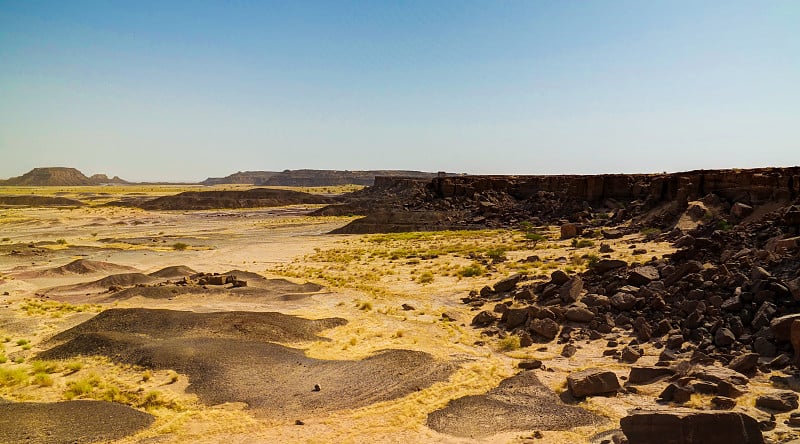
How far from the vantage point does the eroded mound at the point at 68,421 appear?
33.3 feet

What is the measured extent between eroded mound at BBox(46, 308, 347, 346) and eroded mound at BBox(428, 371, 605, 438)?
23.7 feet

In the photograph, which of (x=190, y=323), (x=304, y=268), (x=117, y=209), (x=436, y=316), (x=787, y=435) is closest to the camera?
(x=787, y=435)

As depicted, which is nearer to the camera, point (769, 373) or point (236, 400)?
point (769, 373)

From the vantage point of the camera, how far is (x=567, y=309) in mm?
16484

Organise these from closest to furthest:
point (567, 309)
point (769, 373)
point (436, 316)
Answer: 1. point (769, 373)
2. point (567, 309)
3. point (436, 316)

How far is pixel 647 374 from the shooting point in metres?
11.3

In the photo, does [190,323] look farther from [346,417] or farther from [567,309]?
[567,309]

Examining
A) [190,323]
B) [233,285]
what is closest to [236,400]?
[190,323]

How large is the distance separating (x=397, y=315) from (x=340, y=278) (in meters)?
9.27

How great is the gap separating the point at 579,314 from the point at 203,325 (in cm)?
1284

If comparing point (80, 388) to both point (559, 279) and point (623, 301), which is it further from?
point (559, 279)

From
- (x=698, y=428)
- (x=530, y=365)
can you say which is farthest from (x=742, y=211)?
(x=698, y=428)

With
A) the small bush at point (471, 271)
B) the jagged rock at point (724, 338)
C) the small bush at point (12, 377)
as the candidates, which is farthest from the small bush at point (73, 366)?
the small bush at point (471, 271)

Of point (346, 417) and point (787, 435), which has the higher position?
point (787, 435)
